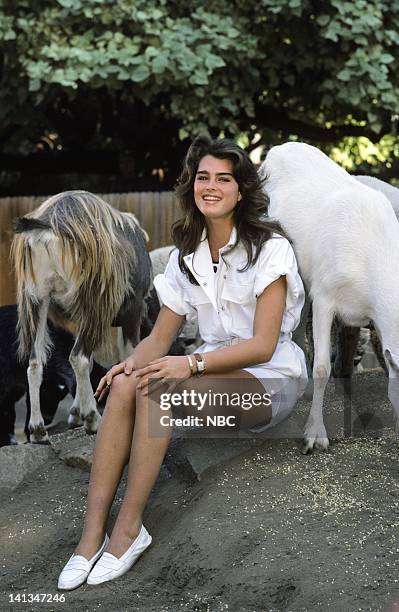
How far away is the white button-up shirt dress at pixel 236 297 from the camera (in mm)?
4867

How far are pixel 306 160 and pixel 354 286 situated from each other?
133cm

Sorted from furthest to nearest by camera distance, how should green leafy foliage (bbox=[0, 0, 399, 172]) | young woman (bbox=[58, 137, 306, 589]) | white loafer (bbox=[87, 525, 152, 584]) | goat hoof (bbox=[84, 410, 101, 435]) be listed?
green leafy foliage (bbox=[0, 0, 399, 172]), goat hoof (bbox=[84, 410, 101, 435]), young woman (bbox=[58, 137, 306, 589]), white loafer (bbox=[87, 525, 152, 584])

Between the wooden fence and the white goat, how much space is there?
Answer: 450 cm

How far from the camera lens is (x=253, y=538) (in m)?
4.50

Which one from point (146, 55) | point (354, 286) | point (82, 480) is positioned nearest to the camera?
point (354, 286)

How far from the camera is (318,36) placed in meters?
9.88

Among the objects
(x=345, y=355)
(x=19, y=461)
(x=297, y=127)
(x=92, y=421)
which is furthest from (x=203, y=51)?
(x=19, y=461)

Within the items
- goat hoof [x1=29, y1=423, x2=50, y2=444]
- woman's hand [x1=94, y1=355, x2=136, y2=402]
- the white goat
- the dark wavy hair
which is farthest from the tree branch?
woman's hand [x1=94, y1=355, x2=136, y2=402]

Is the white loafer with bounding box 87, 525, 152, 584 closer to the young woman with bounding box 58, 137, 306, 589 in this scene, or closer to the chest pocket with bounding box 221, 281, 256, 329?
the young woman with bounding box 58, 137, 306, 589

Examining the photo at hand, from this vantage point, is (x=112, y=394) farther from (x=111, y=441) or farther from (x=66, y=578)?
(x=66, y=578)

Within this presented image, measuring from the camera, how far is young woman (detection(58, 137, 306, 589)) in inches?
179

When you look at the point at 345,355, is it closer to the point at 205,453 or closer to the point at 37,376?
the point at 205,453

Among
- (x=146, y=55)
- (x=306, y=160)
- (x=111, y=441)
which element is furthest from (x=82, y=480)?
(x=146, y=55)

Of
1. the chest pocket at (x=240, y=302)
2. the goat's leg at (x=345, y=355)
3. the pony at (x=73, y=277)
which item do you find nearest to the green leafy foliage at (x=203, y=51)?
the pony at (x=73, y=277)
